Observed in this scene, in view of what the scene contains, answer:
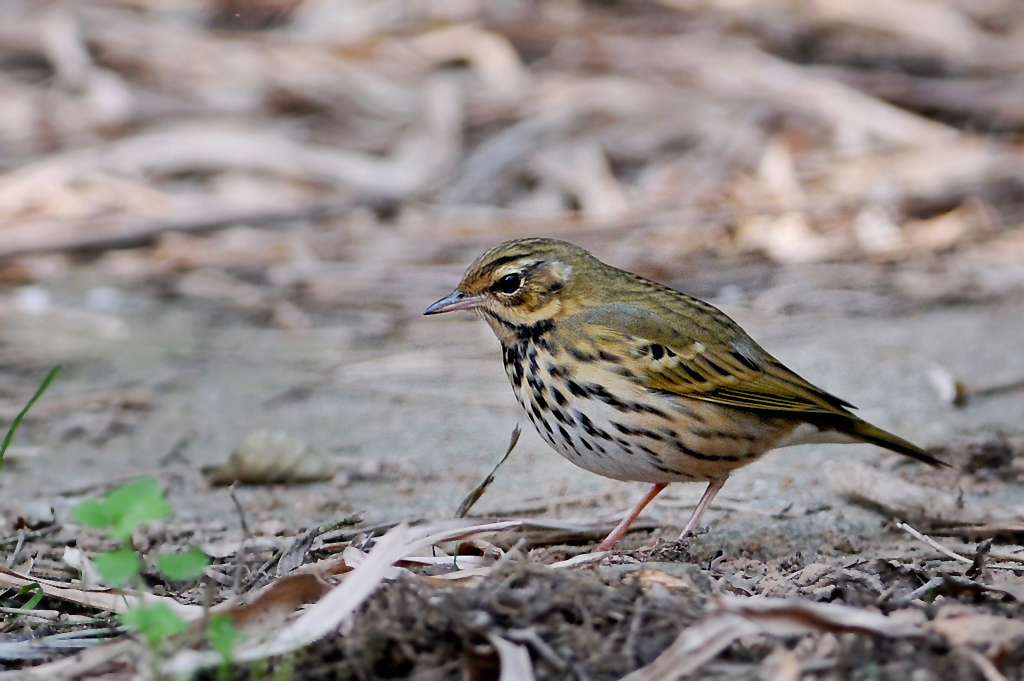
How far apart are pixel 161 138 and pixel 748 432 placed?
625 centimetres

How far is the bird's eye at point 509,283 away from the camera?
497 centimetres

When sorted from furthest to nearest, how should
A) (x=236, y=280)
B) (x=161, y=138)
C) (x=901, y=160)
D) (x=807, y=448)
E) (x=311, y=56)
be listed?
(x=311, y=56), (x=161, y=138), (x=901, y=160), (x=236, y=280), (x=807, y=448)

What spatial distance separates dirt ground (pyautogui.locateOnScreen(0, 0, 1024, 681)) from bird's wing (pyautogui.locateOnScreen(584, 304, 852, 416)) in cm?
40

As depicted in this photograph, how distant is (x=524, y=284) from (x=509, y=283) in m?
0.06

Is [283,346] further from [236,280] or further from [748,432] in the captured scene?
[748,432]

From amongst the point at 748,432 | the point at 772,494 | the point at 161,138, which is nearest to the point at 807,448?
the point at 772,494

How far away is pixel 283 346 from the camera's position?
7668 mm

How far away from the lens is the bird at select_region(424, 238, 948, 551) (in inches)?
179

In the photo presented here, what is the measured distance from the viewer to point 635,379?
15.2ft

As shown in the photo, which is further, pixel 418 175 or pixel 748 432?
pixel 418 175

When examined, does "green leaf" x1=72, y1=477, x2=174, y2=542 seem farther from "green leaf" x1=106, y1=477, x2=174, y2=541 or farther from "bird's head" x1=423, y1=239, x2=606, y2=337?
"bird's head" x1=423, y1=239, x2=606, y2=337

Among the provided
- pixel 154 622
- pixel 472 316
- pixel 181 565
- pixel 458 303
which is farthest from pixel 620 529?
pixel 472 316

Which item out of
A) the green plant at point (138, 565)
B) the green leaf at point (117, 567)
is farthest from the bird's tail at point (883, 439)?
the green leaf at point (117, 567)

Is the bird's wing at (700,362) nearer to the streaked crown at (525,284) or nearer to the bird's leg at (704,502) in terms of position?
the streaked crown at (525,284)
